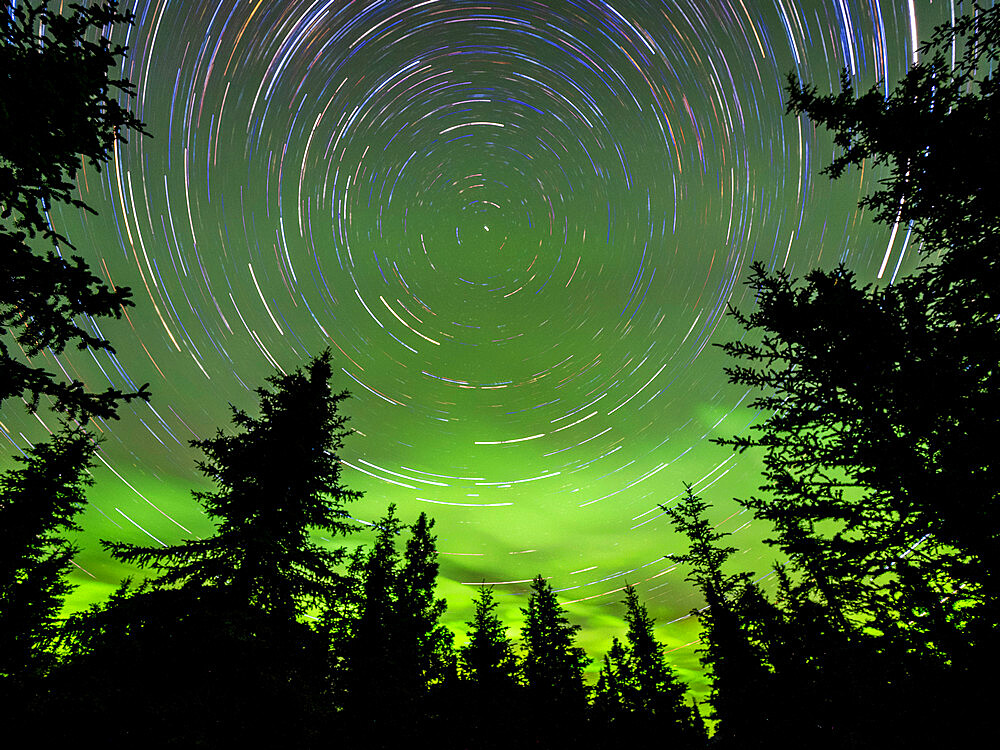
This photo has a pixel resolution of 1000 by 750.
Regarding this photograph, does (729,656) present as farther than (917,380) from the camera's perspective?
Yes

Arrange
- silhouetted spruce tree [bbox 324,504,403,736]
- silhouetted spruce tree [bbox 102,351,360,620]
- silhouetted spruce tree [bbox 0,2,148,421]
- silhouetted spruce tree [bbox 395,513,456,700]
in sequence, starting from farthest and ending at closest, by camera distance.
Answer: silhouetted spruce tree [bbox 395,513,456,700], silhouetted spruce tree [bbox 324,504,403,736], silhouetted spruce tree [bbox 102,351,360,620], silhouetted spruce tree [bbox 0,2,148,421]

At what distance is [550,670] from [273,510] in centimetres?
2042

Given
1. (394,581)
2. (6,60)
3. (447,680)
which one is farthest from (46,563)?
(447,680)

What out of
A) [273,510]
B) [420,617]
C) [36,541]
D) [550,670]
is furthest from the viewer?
[550,670]

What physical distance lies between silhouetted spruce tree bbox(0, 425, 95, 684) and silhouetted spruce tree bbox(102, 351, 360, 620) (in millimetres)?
7971

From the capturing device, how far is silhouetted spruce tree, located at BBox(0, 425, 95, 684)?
1136cm

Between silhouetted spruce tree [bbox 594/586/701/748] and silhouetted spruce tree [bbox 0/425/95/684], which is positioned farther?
silhouetted spruce tree [bbox 594/586/701/748]

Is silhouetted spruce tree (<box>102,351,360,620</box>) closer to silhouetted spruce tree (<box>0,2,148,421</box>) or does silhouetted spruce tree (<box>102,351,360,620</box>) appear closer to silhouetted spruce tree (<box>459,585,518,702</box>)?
silhouetted spruce tree (<box>0,2,148,421</box>)

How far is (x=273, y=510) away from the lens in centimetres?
934

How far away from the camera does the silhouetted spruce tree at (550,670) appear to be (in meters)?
18.6

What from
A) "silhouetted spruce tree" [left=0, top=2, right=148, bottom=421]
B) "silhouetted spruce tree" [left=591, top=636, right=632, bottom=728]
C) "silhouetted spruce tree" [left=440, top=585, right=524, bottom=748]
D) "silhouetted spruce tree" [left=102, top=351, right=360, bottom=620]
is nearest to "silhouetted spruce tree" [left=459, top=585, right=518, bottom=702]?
"silhouetted spruce tree" [left=440, top=585, right=524, bottom=748]

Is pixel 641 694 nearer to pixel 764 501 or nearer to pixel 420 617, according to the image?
pixel 420 617

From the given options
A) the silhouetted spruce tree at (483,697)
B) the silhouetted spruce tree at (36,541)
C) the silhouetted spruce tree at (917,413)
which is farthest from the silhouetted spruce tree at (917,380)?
the silhouetted spruce tree at (36,541)

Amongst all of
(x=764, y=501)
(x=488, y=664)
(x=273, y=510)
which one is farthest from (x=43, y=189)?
(x=488, y=664)
